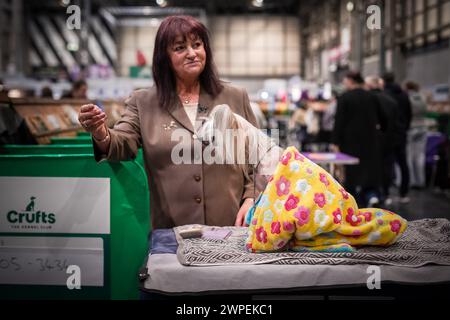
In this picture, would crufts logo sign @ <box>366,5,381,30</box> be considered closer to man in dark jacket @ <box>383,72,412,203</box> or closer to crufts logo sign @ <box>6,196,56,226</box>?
crufts logo sign @ <box>6,196,56,226</box>

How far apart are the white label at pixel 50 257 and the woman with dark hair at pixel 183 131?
33cm

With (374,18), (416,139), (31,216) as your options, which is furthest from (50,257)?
(416,139)

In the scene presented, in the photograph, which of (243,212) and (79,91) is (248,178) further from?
(79,91)

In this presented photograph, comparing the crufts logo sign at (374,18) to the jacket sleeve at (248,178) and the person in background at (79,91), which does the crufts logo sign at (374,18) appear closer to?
the jacket sleeve at (248,178)

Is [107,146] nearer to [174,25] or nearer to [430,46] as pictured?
[174,25]

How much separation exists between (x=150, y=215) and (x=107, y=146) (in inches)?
16.1

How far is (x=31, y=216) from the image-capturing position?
2.05 metres

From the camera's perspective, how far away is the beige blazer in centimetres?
221

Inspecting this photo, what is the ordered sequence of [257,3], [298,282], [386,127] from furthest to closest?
1. [257,3]
2. [386,127]
3. [298,282]

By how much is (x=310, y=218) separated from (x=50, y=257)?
0.95 m

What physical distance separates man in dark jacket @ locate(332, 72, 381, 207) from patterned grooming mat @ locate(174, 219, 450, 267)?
4.65 meters

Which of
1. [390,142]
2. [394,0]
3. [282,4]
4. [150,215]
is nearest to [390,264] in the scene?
[150,215]

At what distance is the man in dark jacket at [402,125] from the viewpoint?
25.4 ft

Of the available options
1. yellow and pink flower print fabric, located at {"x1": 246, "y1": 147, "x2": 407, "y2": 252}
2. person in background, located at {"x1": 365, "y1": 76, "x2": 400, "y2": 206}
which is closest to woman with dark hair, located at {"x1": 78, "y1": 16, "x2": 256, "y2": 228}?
yellow and pink flower print fabric, located at {"x1": 246, "y1": 147, "x2": 407, "y2": 252}
